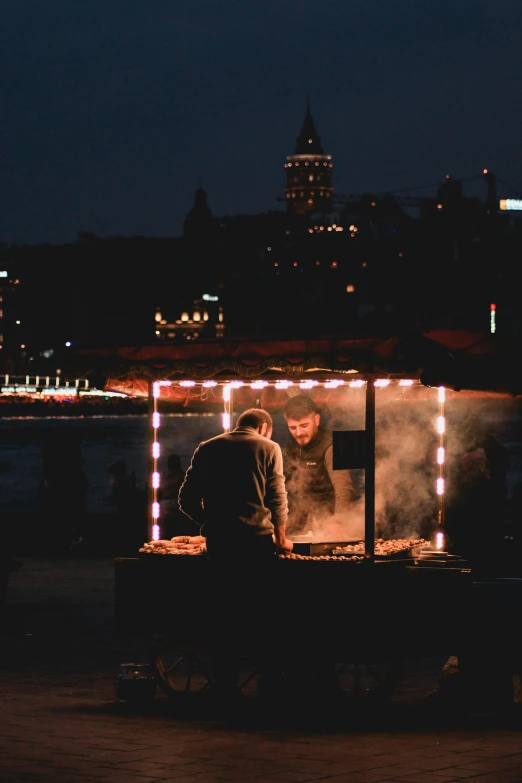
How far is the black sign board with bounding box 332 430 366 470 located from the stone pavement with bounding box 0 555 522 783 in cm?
146

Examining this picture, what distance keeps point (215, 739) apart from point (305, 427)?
246 cm

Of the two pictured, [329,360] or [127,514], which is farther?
[127,514]

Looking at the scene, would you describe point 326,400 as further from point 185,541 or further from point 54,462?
point 54,462

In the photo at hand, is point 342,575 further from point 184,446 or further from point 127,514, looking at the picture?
point 184,446

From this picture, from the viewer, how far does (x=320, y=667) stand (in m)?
8.39

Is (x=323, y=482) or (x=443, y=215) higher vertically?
(x=443, y=215)

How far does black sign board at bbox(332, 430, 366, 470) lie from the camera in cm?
817

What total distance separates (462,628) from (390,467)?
412 cm

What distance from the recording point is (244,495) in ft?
27.2

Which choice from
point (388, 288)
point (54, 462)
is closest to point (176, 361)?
point (54, 462)

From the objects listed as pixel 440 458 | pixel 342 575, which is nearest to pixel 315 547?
pixel 342 575

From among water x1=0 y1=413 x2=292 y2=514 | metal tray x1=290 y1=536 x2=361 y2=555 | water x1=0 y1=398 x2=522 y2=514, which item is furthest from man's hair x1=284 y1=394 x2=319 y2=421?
water x1=0 y1=413 x2=292 y2=514

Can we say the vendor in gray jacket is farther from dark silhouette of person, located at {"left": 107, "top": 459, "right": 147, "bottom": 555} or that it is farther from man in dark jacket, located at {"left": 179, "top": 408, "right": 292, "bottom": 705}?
dark silhouette of person, located at {"left": 107, "top": 459, "right": 147, "bottom": 555}

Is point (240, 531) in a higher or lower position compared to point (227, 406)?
lower
